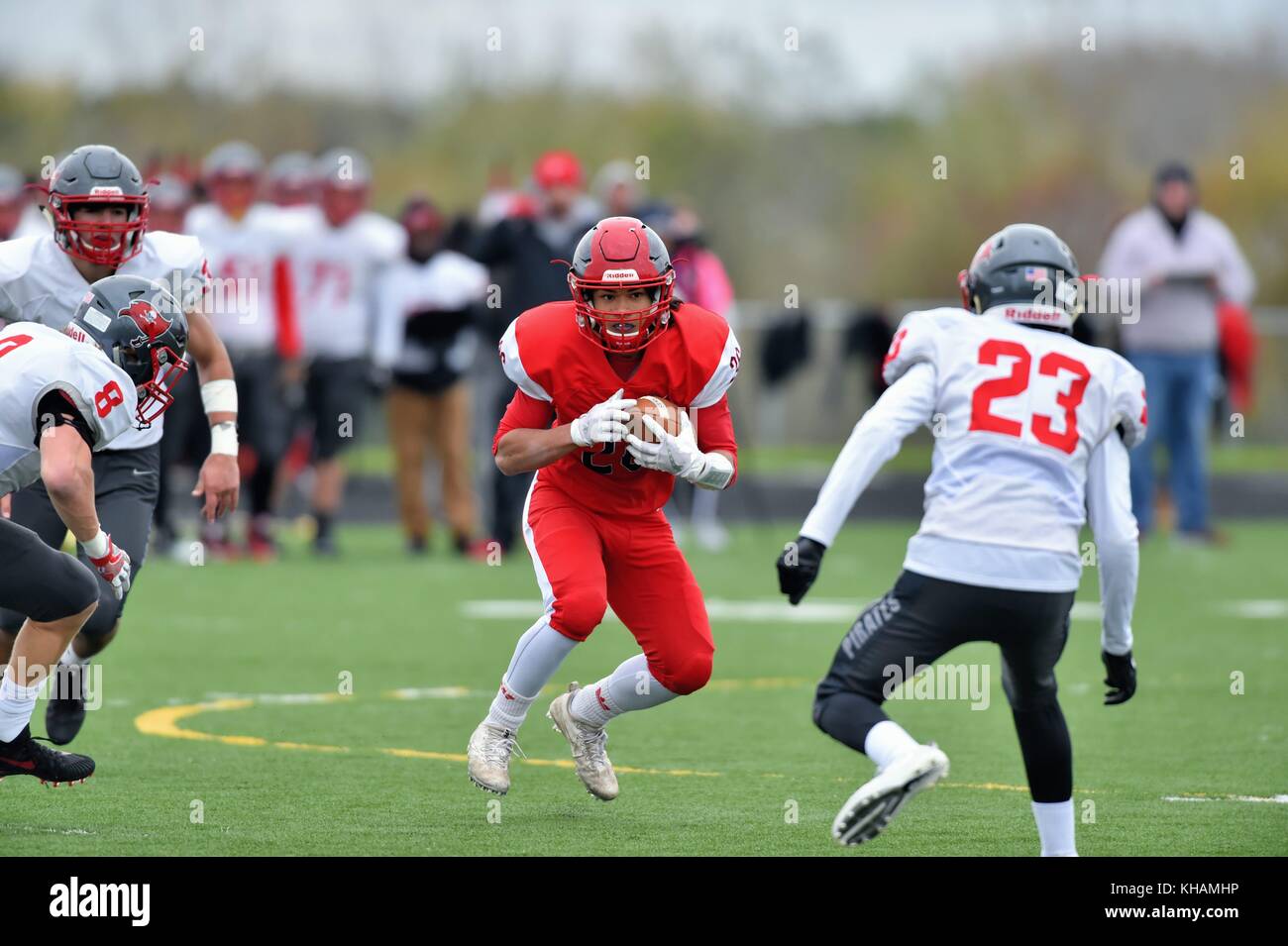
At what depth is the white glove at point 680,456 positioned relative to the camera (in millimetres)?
5523

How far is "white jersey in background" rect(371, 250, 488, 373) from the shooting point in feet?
42.6

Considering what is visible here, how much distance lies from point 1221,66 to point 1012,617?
114 ft

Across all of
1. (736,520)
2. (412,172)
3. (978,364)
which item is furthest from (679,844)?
(412,172)

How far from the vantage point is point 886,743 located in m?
4.69

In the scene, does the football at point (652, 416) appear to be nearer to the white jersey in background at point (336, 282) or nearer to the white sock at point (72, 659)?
the white sock at point (72, 659)

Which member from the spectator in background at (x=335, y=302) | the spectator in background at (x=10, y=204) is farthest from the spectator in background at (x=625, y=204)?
the spectator in background at (x=10, y=204)

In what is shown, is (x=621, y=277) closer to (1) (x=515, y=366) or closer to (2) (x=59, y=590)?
(1) (x=515, y=366)

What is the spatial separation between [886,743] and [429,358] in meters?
8.79

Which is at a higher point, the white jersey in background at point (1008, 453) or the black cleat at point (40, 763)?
the white jersey in background at point (1008, 453)

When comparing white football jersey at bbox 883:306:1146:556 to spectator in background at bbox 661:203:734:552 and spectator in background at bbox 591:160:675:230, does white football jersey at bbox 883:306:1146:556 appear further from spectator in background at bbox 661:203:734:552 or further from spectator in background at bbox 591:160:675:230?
spectator in background at bbox 591:160:675:230

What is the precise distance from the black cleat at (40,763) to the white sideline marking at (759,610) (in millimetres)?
4509

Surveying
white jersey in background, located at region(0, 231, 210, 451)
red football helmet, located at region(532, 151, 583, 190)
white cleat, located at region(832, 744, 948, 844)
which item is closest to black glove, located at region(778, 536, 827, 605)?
white cleat, located at region(832, 744, 948, 844)

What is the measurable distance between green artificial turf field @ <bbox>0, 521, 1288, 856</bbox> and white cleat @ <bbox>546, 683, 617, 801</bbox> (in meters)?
0.06

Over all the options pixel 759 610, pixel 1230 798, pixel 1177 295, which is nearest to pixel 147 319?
pixel 1230 798
